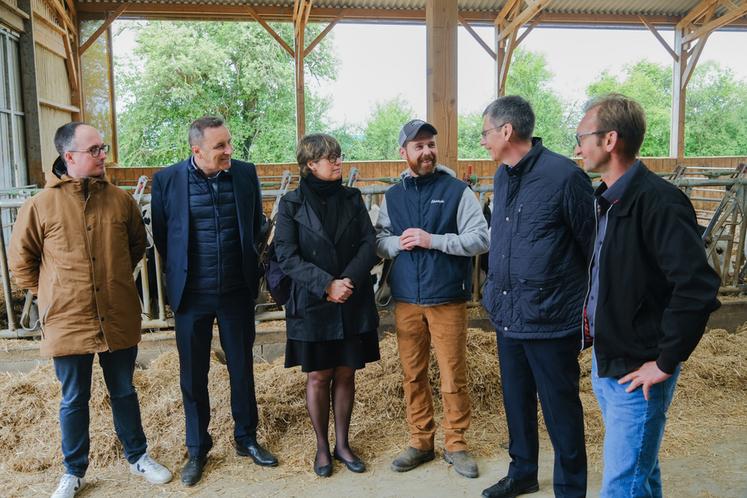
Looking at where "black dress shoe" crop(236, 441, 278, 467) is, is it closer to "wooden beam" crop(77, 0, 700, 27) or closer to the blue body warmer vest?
the blue body warmer vest

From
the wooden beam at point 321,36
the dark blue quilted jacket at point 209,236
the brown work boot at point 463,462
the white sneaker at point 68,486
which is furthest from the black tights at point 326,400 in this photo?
the wooden beam at point 321,36

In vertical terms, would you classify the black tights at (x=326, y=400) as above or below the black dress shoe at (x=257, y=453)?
above

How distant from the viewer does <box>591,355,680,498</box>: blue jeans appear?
169cm

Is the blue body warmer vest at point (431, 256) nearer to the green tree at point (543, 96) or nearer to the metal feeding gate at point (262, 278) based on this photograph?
the metal feeding gate at point (262, 278)

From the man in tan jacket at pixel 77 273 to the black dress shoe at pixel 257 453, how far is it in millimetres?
676

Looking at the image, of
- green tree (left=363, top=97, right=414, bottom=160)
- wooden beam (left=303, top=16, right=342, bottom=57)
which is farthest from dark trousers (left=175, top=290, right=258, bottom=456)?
green tree (left=363, top=97, right=414, bottom=160)

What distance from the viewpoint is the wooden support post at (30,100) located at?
9109 mm

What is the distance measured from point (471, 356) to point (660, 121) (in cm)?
2288

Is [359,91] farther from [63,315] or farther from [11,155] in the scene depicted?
[63,315]

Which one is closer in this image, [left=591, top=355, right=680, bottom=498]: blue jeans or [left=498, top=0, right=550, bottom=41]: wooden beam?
[left=591, top=355, right=680, bottom=498]: blue jeans

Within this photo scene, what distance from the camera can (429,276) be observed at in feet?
9.25

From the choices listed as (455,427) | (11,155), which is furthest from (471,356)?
(11,155)

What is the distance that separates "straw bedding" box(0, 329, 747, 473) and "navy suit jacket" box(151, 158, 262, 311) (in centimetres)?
82

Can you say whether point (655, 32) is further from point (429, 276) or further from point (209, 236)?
point (209, 236)
